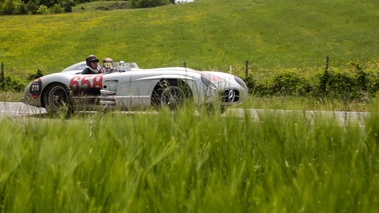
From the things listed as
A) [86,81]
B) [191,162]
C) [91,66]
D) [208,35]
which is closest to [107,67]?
[91,66]

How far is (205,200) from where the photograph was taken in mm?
1760

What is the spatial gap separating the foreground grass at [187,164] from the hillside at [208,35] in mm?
32005

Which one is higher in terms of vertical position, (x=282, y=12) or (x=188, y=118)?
(x=282, y=12)

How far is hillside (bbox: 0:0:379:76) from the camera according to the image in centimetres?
3966

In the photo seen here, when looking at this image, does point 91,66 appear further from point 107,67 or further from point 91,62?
point 107,67

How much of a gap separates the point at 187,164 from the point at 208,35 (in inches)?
1796

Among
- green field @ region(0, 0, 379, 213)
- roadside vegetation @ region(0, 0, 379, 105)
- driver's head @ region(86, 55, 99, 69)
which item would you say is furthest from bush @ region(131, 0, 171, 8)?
green field @ region(0, 0, 379, 213)

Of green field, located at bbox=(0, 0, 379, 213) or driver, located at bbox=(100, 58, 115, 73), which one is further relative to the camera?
driver, located at bbox=(100, 58, 115, 73)

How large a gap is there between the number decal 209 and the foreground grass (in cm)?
616

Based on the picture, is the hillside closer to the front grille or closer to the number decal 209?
the number decal 209

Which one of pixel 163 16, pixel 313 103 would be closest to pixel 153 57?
pixel 163 16

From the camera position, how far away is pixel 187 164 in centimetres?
224

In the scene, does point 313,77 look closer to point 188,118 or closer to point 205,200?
point 188,118

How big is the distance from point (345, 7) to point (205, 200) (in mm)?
53385
